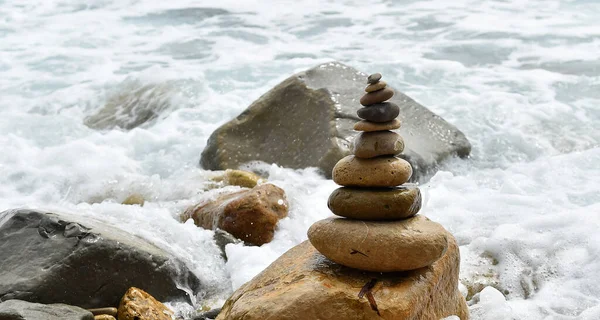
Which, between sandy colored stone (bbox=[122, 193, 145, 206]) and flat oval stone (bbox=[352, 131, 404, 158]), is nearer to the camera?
flat oval stone (bbox=[352, 131, 404, 158])

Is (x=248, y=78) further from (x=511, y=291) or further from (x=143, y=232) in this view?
(x=511, y=291)

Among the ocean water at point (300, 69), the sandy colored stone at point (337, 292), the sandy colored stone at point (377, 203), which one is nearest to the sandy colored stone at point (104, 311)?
the ocean water at point (300, 69)

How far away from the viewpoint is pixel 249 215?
15.1 ft

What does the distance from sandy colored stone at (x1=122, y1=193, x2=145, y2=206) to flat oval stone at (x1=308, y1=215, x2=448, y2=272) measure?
2.74m

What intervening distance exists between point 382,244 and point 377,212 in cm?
18

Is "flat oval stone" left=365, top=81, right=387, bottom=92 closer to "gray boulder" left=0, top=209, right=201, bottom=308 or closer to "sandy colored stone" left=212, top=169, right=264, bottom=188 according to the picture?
"gray boulder" left=0, top=209, right=201, bottom=308

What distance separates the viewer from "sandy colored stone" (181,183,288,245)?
15.0ft

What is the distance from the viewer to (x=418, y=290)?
2994 mm

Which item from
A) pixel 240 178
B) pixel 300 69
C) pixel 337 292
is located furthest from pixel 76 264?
pixel 300 69

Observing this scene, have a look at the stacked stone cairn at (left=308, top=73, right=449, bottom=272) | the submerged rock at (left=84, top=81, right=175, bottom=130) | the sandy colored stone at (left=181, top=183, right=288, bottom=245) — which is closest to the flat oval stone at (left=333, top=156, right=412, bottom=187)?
the stacked stone cairn at (left=308, top=73, right=449, bottom=272)

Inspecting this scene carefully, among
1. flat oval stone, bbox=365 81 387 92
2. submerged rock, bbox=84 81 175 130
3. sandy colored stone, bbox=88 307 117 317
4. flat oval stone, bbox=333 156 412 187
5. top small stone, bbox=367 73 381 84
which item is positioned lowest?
submerged rock, bbox=84 81 175 130

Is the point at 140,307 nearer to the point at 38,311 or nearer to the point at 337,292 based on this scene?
the point at 38,311

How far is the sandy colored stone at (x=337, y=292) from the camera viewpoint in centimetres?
287

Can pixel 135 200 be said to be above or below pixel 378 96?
below
